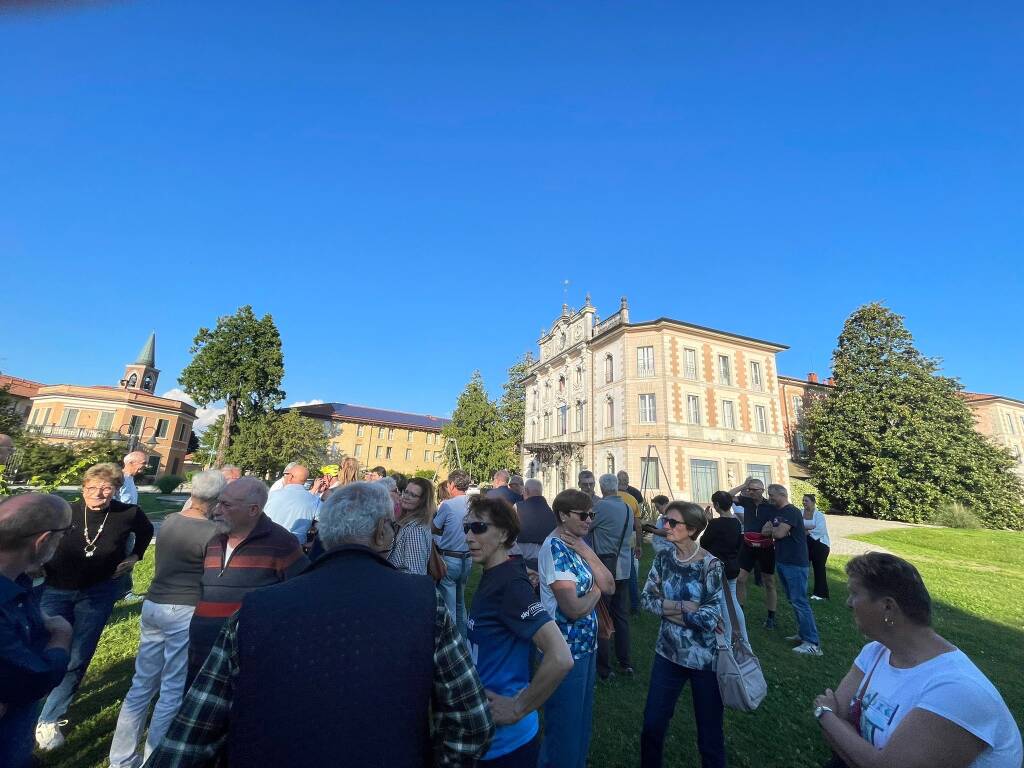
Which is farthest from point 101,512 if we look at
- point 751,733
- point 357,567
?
point 751,733

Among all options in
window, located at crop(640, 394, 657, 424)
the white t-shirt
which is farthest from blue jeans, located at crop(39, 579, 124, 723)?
window, located at crop(640, 394, 657, 424)

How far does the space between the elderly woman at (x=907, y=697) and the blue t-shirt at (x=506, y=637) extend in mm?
1348

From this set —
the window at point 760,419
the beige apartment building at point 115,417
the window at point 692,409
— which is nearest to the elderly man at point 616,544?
the window at point 692,409

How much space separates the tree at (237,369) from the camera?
36.3 metres

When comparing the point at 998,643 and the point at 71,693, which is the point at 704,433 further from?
the point at 71,693

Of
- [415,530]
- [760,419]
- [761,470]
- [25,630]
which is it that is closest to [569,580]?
[415,530]

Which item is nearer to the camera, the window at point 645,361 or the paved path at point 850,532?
the paved path at point 850,532

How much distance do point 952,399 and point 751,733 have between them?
110ft

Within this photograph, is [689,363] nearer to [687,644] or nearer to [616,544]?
[616,544]

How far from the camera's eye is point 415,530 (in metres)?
4.29

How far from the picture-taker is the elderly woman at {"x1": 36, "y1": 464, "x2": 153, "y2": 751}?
3.73 m

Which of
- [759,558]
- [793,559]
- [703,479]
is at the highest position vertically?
[703,479]

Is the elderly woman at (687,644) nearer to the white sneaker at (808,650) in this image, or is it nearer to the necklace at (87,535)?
the white sneaker at (808,650)

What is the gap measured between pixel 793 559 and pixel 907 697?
18.4 feet
